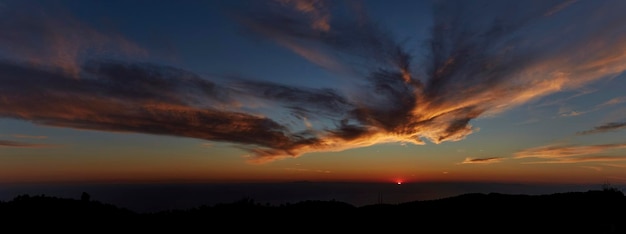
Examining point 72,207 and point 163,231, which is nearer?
point 163,231

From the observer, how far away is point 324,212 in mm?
24703

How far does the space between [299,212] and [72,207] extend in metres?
13.5

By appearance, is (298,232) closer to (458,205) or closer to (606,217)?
(458,205)

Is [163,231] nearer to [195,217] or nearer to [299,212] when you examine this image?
[195,217]

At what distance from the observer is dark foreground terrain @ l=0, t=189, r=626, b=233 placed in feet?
68.4

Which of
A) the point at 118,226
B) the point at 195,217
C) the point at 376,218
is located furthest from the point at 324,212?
the point at 118,226

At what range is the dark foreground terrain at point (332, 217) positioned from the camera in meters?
20.8

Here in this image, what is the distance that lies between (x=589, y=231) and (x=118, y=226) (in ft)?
79.4

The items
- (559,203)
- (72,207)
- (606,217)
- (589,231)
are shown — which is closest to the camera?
(589,231)

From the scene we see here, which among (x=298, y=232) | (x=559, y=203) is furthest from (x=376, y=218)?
(x=559, y=203)

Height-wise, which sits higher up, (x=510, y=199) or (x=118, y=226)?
(x=510, y=199)

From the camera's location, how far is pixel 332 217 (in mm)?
23703

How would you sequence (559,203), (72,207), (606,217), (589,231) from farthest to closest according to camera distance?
(559,203) → (72,207) → (606,217) → (589,231)

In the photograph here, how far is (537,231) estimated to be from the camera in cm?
2048
